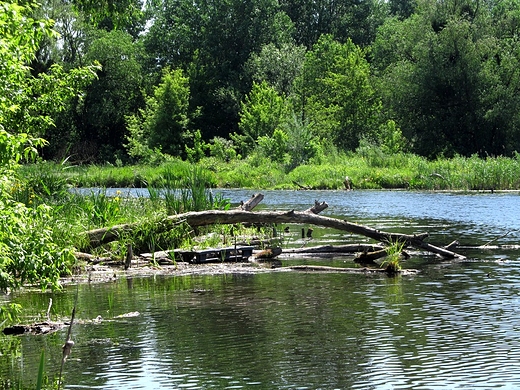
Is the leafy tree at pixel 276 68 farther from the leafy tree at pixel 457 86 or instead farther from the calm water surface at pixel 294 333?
the calm water surface at pixel 294 333

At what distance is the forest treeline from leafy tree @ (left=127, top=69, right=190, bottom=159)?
11cm

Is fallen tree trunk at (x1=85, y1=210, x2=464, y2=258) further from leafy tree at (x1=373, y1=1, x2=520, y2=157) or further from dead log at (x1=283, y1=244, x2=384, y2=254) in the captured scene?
leafy tree at (x1=373, y1=1, x2=520, y2=157)

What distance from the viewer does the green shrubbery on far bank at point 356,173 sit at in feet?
151

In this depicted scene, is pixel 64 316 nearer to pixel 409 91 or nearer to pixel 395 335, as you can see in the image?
pixel 395 335

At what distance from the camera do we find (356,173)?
174ft

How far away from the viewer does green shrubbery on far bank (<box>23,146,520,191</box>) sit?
46.0 meters

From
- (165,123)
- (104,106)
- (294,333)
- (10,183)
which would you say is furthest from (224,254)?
(104,106)

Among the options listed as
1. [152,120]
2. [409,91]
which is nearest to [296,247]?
[409,91]

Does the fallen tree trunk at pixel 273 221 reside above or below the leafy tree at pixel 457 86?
below

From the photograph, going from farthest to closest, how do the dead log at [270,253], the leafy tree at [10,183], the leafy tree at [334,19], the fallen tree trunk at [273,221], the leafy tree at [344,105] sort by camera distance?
the leafy tree at [334,19]
the leafy tree at [344,105]
the dead log at [270,253]
the fallen tree trunk at [273,221]
the leafy tree at [10,183]

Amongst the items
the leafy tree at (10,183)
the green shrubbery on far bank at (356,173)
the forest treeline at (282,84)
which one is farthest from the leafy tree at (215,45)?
the leafy tree at (10,183)

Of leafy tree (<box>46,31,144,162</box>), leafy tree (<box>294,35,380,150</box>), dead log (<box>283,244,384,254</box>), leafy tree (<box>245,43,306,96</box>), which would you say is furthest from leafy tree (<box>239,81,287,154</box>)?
dead log (<box>283,244,384,254</box>)

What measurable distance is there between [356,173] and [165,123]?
82.7 ft

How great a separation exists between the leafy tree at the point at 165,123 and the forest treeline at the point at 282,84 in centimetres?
11
